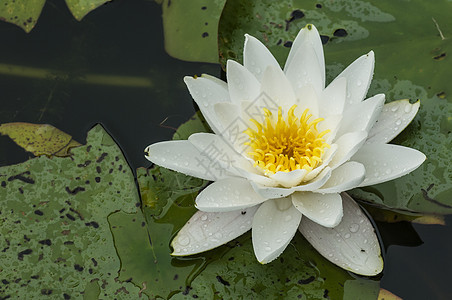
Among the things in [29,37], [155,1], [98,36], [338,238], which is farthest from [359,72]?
[29,37]

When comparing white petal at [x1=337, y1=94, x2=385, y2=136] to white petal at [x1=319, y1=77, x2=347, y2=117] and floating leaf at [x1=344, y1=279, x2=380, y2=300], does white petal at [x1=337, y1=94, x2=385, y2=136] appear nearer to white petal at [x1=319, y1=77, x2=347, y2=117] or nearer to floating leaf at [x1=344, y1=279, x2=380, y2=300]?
white petal at [x1=319, y1=77, x2=347, y2=117]

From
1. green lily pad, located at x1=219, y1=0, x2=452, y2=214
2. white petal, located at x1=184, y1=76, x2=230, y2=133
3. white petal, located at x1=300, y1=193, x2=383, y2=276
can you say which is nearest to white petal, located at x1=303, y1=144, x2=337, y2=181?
white petal, located at x1=300, y1=193, x2=383, y2=276

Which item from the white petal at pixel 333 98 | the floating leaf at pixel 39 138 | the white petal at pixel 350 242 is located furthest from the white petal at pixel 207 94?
the floating leaf at pixel 39 138

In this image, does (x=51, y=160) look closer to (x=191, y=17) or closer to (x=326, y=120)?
(x=191, y=17)

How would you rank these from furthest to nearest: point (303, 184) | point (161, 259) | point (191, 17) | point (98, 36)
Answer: point (98, 36) → point (191, 17) → point (161, 259) → point (303, 184)

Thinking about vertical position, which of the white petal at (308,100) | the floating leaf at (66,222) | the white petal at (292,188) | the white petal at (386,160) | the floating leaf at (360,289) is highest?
the white petal at (308,100)

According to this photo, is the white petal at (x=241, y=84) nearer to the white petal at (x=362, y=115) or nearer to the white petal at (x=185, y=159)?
the white petal at (x=185, y=159)

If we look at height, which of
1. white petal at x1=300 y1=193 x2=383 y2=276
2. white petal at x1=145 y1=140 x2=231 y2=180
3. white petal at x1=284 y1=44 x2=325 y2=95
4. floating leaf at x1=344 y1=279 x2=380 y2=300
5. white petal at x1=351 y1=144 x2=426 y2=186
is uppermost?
white petal at x1=284 y1=44 x2=325 y2=95
